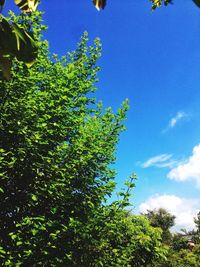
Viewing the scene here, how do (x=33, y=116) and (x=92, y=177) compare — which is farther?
(x=92, y=177)

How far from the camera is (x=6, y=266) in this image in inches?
343

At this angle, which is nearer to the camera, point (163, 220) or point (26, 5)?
point (26, 5)

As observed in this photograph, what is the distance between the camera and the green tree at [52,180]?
9.48m

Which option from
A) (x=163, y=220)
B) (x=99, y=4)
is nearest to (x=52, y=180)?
(x=99, y=4)

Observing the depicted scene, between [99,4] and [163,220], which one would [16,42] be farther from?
[163,220]

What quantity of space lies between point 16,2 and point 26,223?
8587 mm

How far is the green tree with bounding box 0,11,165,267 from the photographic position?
948 centimetres

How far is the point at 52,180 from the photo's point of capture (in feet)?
33.8

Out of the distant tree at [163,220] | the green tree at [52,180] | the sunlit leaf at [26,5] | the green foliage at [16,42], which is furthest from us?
the distant tree at [163,220]

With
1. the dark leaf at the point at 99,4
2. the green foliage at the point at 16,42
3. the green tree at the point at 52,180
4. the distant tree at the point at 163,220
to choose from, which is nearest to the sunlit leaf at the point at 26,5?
the green foliage at the point at 16,42

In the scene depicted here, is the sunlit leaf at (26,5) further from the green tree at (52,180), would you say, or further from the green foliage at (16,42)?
the green tree at (52,180)

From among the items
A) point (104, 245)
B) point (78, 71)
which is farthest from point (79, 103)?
point (104, 245)

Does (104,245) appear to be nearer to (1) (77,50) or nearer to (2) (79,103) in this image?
(2) (79,103)

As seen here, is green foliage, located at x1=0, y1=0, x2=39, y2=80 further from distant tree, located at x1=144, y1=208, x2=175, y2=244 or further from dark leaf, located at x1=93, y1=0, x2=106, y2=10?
distant tree, located at x1=144, y1=208, x2=175, y2=244
